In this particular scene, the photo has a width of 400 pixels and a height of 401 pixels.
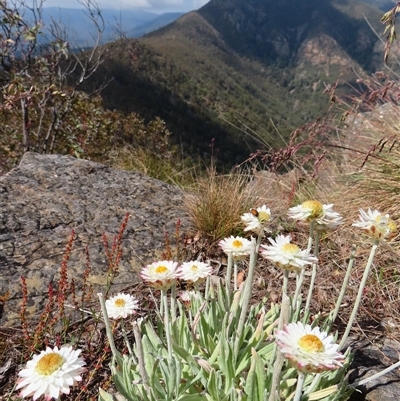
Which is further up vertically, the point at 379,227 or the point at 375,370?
the point at 379,227

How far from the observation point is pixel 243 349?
1538 millimetres

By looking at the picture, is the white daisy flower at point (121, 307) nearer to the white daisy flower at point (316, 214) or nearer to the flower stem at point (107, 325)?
the flower stem at point (107, 325)

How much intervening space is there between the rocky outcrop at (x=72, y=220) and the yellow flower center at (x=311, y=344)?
5.60ft

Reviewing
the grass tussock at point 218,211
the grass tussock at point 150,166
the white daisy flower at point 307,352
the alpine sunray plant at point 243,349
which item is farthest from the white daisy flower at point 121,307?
the grass tussock at point 150,166

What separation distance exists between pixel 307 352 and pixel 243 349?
706mm

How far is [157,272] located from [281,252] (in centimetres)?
42

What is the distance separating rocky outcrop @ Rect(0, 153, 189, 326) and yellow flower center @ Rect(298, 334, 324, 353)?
1706 millimetres

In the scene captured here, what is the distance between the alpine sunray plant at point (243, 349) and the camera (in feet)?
3.35

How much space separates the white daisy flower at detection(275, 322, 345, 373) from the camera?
2.83ft

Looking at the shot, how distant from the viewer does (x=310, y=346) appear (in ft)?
2.92

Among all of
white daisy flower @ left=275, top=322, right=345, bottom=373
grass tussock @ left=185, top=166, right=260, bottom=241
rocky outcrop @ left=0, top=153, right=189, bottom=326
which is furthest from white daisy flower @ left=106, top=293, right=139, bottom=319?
grass tussock @ left=185, top=166, right=260, bottom=241

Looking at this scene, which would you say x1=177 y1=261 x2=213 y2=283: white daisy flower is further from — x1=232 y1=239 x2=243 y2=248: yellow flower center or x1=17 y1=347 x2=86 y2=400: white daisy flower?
x1=17 y1=347 x2=86 y2=400: white daisy flower

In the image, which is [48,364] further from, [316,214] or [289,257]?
[316,214]

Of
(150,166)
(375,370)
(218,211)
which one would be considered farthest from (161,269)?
→ (150,166)
